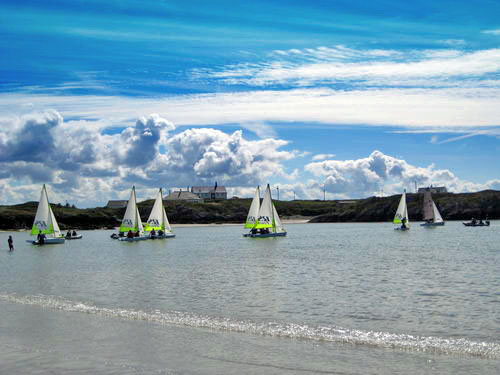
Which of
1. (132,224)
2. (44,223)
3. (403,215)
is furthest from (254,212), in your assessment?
(403,215)

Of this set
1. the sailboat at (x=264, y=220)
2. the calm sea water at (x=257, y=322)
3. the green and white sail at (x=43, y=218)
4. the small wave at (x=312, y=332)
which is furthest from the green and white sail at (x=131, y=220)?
the small wave at (x=312, y=332)

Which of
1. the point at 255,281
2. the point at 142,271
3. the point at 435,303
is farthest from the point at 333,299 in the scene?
the point at 142,271

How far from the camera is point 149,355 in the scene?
15.7 metres

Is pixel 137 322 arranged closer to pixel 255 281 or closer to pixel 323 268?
pixel 255 281

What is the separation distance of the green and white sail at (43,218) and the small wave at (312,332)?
190 feet

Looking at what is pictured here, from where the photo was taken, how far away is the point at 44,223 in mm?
81250

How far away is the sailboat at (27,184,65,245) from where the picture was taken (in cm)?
7950

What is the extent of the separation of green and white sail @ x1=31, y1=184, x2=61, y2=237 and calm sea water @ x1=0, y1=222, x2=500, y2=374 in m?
42.1

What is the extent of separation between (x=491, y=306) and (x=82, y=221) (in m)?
169

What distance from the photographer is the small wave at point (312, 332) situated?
1627 cm

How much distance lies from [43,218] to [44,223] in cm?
80

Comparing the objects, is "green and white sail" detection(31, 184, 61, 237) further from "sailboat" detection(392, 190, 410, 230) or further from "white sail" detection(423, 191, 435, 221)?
"white sail" detection(423, 191, 435, 221)

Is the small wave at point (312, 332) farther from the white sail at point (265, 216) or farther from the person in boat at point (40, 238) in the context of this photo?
the person in boat at point (40, 238)

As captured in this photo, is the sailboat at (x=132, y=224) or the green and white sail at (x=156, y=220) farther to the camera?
the green and white sail at (x=156, y=220)
